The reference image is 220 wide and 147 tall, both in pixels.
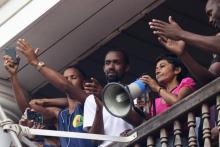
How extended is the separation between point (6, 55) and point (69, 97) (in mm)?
975

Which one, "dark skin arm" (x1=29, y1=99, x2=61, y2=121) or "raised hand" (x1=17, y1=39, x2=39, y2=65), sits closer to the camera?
"raised hand" (x1=17, y1=39, x2=39, y2=65)

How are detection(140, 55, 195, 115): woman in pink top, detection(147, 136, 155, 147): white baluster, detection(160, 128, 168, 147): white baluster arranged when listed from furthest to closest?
detection(140, 55, 195, 115): woman in pink top, detection(147, 136, 155, 147): white baluster, detection(160, 128, 168, 147): white baluster

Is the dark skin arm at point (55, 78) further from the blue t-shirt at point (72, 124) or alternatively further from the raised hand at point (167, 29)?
the raised hand at point (167, 29)

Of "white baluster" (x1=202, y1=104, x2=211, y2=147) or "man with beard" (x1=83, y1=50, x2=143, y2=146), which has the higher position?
"man with beard" (x1=83, y1=50, x2=143, y2=146)

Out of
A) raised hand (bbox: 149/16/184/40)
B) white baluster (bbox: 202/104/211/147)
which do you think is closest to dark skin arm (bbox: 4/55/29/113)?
Result: raised hand (bbox: 149/16/184/40)

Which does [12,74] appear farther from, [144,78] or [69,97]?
[144,78]

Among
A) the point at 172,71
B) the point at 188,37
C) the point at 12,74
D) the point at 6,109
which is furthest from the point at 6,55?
the point at 188,37

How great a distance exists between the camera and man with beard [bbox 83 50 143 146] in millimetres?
12203

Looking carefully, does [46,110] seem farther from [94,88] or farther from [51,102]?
[94,88]

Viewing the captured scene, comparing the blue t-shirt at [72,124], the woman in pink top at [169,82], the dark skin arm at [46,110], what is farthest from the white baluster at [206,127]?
the dark skin arm at [46,110]

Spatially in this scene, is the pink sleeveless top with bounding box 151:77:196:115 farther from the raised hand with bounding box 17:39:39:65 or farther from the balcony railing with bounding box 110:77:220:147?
the raised hand with bounding box 17:39:39:65

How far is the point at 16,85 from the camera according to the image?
46.1 feet

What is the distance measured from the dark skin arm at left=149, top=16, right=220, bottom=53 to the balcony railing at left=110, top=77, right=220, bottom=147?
34cm

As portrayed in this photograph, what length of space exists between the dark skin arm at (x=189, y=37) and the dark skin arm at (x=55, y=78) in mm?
2148
